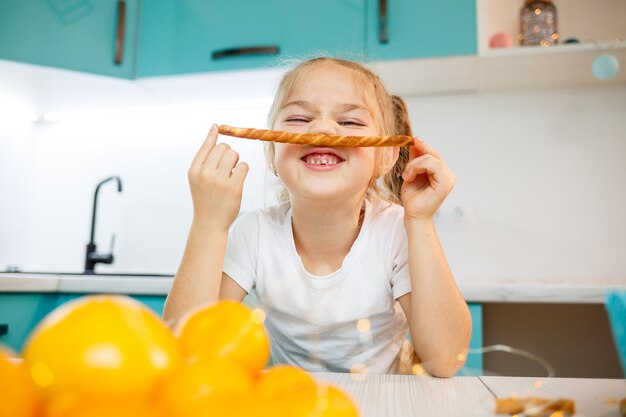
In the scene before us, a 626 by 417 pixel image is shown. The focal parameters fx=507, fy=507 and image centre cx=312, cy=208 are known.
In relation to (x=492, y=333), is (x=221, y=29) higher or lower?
higher

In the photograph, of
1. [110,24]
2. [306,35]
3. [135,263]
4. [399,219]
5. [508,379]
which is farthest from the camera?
[135,263]

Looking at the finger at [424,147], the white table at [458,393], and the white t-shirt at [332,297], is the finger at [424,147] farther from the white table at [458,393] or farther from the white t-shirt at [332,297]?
the white table at [458,393]

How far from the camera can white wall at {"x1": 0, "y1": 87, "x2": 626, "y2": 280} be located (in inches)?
64.6

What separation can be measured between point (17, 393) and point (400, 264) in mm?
775

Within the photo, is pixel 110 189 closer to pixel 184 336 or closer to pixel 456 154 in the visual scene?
pixel 456 154

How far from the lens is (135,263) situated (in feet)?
6.34

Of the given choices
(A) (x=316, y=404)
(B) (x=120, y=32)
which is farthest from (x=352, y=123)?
(B) (x=120, y=32)

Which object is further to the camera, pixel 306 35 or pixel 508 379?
pixel 306 35

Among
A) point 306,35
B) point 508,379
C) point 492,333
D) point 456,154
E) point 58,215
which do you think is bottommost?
point 492,333

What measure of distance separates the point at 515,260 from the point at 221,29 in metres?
1.23

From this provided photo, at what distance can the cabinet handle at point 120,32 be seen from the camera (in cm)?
169

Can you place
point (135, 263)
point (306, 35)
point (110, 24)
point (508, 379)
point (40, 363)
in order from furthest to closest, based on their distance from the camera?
1. point (135, 263)
2. point (110, 24)
3. point (306, 35)
4. point (508, 379)
5. point (40, 363)

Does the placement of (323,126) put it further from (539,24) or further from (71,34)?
(71,34)

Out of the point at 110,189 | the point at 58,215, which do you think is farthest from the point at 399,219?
the point at 58,215
